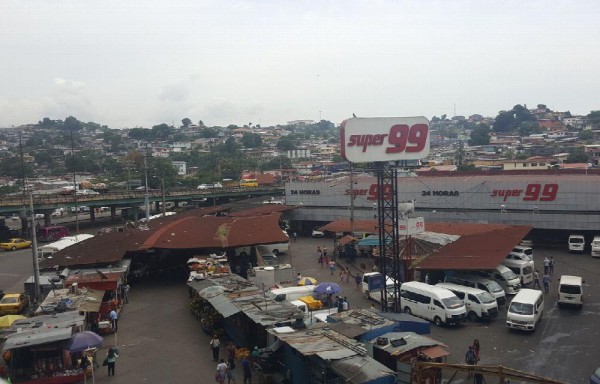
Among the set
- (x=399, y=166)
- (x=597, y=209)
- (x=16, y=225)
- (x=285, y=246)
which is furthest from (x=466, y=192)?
(x=16, y=225)

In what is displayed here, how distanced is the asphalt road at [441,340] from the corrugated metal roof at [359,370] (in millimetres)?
4189

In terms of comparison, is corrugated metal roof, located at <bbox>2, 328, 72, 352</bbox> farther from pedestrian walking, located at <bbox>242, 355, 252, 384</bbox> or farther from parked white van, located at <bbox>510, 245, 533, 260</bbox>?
parked white van, located at <bbox>510, 245, 533, 260</bbox>

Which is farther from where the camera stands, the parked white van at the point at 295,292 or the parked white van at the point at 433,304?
the parked white van at the point at 295,292

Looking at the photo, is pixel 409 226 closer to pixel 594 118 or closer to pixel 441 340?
pixel 441 340

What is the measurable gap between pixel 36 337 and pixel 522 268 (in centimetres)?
2107

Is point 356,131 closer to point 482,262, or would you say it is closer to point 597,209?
point 482,262

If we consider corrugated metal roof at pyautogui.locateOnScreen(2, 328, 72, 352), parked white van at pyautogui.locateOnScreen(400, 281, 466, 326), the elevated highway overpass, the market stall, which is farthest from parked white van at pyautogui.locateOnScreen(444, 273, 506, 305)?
the elevated highway overpass

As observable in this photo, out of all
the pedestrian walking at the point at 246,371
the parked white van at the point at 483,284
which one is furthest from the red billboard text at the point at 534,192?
the pedestrian walking at the point at 246,371

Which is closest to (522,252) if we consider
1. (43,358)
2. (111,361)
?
(111,361)

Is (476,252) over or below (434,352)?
over

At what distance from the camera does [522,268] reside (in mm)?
24797

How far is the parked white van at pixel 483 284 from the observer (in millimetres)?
21969

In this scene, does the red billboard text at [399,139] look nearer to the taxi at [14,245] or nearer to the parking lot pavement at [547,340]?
the parking lot pavement at [547,340]

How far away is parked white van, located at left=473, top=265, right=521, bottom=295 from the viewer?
77.5ft
